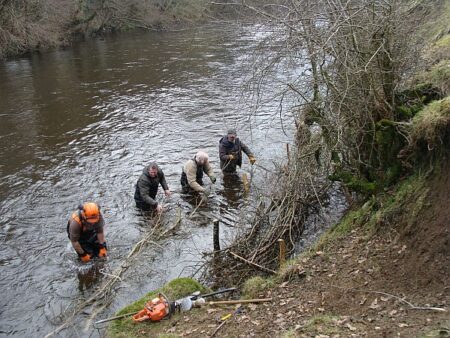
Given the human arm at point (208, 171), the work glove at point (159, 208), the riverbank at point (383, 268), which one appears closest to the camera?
the riverbank at point (383, 268)

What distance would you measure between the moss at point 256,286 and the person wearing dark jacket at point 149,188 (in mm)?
3886

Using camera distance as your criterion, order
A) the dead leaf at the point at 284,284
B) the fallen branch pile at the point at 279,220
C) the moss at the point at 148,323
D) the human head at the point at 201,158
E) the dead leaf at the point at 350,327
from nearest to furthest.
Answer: the dead leaf at the point at 350,327 → the moss at the point at 148,323 → the dead leaf at the point at 284,284 → the fallen branch pile at the point at 279,220 → the human head at the point at 201,158

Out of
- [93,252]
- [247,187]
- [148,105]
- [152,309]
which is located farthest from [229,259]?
[148,105]

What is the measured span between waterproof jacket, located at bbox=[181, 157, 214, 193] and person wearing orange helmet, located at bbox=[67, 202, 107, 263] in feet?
9.92

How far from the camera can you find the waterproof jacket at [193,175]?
38.0 feet

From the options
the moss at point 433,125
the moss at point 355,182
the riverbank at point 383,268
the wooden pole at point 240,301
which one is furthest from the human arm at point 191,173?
the moss at point 433,125

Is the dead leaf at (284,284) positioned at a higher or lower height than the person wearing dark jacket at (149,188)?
lower

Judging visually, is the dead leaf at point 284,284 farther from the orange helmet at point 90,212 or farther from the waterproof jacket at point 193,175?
the waterproof jacket at point 193,175

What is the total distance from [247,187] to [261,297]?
5436 millimetres

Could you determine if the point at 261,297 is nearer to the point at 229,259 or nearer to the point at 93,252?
the point at 229,259

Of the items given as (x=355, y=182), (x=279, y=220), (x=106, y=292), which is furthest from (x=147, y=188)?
(x=355, y=182)

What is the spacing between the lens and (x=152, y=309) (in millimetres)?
6660

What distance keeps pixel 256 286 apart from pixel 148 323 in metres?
1.63

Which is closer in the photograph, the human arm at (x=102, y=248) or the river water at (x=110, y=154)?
the river water at (x=110, y=154)
